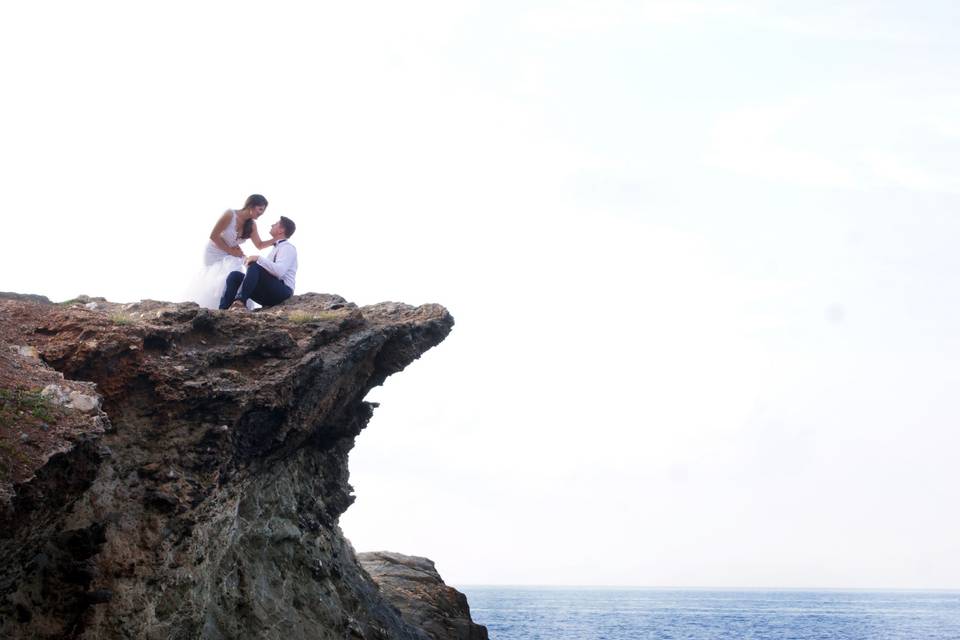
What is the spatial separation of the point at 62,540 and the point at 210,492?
7.15 ft

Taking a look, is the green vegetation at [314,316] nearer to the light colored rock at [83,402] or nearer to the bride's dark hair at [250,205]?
the bride's dark hair at [250,205]

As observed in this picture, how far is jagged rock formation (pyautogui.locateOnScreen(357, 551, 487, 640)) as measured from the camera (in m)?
22.2

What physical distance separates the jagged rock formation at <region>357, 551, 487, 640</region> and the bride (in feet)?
26.4

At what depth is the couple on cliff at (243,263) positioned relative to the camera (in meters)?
17.9

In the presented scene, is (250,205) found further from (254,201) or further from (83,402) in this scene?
(83,402)

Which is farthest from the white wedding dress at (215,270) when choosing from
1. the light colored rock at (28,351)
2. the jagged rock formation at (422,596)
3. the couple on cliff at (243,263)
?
the jagged rock formation at (422,596)

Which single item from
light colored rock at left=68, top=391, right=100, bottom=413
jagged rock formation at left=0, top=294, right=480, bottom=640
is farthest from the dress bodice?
light colored rock at left=68, top=391, right=100, bottom=413

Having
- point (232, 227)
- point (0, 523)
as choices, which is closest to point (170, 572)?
point (0, 523)

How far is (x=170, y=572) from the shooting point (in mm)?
14008

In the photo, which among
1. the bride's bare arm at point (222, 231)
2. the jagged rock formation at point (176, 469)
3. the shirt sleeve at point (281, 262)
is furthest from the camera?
the shirt sleeve at point (281, 262)

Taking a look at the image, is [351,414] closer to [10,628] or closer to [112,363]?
[112,363]

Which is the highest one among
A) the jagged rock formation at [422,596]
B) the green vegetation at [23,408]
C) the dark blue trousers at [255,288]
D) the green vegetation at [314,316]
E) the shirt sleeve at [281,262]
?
the shirt sleeve at [281,262]

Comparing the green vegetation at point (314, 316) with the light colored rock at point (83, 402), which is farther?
the green vegetation at point (314, 316)

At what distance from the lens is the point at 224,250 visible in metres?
18.1
